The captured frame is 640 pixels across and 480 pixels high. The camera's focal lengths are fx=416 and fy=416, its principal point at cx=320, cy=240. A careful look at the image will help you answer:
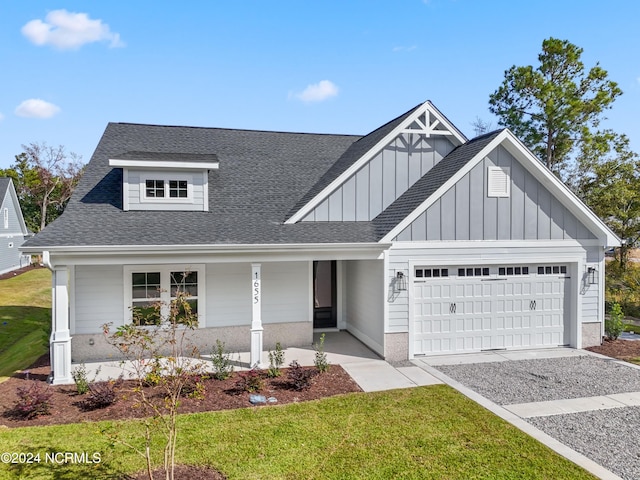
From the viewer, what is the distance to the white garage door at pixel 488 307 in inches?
442

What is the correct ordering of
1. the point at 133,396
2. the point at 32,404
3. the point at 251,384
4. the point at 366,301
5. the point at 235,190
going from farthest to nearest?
the point at 235,190 < the point at 366,301 < the point at 251,384 < the point at 133,396 < the point at 32,404

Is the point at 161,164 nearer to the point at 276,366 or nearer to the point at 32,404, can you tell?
the point at 276,366

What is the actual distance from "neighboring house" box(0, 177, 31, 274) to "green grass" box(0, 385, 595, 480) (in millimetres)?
29486

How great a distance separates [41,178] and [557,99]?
49097 millimetres

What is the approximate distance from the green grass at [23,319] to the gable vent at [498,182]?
12.9m

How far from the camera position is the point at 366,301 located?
1220 centimetres

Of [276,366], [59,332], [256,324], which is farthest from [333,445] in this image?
[59,332]

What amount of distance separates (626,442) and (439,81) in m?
19.2

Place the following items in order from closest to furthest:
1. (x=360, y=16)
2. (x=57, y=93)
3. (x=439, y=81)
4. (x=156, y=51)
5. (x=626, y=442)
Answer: (x=626, y=442)
(x=156, y=51)
(x=360, y=16)
(x=57, y=93)
(x=439, y=81)

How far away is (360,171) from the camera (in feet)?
40.7

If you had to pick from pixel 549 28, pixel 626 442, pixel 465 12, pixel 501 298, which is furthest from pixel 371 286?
pixel 549 28

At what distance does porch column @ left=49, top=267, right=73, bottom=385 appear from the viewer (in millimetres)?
9102

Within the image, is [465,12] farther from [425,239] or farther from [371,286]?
[371,286]

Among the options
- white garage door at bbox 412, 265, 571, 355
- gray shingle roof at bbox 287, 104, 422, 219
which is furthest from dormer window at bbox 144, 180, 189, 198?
white garage door at bbox 412, 265, 571, 355
